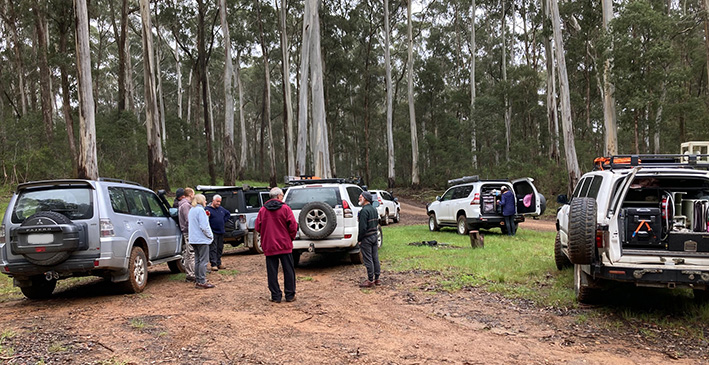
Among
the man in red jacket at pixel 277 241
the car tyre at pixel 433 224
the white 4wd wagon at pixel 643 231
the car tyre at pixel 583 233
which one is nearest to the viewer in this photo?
the white 4wd wagon at pixel 643 231

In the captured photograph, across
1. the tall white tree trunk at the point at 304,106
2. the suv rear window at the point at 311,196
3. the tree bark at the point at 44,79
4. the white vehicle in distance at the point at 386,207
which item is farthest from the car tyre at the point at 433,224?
the tree bark at the point at 44,79

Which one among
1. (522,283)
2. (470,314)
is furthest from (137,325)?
(522,283)

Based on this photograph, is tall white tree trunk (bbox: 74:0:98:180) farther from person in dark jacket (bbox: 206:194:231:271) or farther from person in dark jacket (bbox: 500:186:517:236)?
person in dark jacket (bbox: 500:186:517:236)

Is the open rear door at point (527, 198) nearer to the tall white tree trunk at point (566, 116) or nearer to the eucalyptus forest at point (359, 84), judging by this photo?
the eucalyptus forest at point (359, 84)

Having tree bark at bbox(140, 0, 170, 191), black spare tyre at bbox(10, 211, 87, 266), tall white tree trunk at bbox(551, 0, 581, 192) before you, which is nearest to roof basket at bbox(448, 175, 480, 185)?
tall white tree trunk at bbox(551, 0, 581, 192)

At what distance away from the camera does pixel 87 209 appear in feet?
22.0

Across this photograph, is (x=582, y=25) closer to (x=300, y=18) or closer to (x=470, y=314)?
(x=300, y=18)

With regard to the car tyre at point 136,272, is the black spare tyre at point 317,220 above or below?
above

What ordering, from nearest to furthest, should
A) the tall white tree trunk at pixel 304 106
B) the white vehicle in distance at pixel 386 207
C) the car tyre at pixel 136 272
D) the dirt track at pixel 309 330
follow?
the dirt track at pixel 309 330 < the car tyre at pixel 136 272 < the white vehicle in distance at pixel 386 207 < the tall white tree trunk at pixel 304 106

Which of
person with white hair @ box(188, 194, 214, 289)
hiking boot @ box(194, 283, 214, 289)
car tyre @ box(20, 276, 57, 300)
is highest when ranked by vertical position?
person with white hair @ box(188, 194, 214, 289)

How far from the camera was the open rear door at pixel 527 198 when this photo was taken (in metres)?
14.3

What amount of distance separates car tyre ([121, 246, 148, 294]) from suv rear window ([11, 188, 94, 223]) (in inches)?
38.6

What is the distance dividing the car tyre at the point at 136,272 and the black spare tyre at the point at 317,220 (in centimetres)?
275

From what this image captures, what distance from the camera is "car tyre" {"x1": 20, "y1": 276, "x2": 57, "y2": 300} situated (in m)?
7.12
